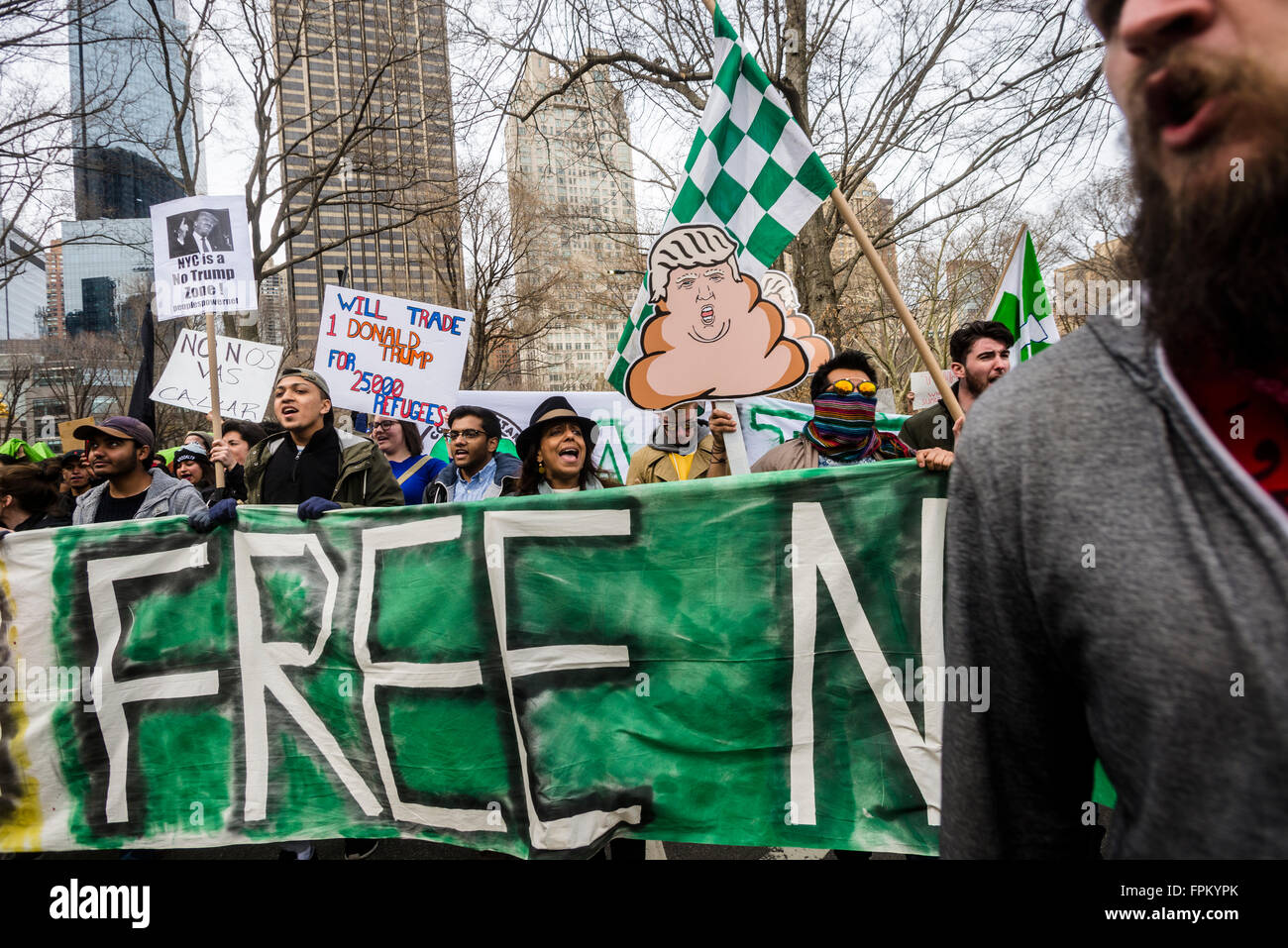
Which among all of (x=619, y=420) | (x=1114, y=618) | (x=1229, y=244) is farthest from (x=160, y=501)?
(x=619, y=420)

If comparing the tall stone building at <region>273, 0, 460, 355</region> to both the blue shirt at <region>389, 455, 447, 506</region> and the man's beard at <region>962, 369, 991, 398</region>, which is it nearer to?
the blue shirt at <region>389, 455, 447, 506</region>

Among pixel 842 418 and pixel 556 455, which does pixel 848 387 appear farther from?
pixel 556 455

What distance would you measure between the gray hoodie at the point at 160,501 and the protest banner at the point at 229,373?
10.2 feet

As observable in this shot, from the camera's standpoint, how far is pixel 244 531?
363 cm

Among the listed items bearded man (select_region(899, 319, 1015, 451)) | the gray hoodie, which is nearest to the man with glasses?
the gray hoodie

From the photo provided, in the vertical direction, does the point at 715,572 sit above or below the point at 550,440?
below

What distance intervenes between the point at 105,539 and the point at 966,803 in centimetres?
387

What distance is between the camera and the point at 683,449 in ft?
14.7

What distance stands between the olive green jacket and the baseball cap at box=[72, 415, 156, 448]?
2.22ft

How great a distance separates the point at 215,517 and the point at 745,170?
9.28ft

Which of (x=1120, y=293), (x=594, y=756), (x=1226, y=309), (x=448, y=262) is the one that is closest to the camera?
(x=1226, y=309)

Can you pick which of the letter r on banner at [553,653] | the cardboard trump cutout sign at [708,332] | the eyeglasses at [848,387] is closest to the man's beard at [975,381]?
the eyeglasses at [848,387]

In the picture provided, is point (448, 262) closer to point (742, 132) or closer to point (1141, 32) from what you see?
point (742, 132)

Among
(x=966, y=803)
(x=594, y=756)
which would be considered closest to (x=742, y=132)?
(x=594, y=756)
